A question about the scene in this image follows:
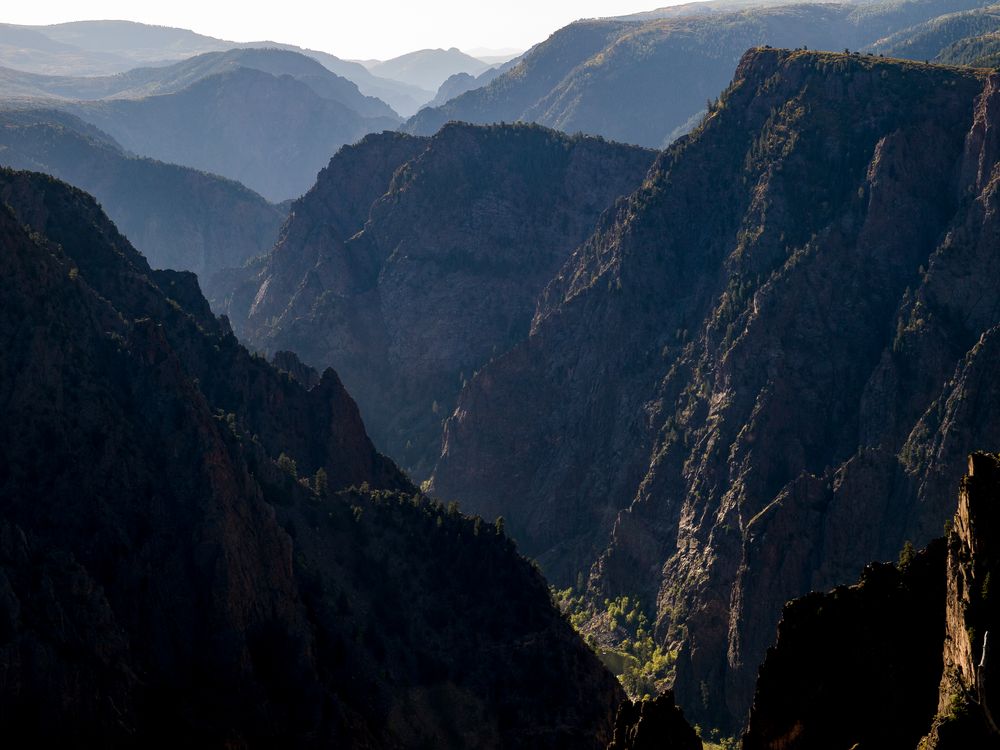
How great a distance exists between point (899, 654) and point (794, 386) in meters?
106

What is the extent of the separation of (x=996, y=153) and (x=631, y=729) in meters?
114

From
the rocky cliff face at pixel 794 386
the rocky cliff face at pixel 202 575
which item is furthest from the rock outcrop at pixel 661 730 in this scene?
the rocky cliff face at pixel 794 386

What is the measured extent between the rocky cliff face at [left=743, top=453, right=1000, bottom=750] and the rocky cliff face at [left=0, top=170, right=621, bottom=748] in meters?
39.5

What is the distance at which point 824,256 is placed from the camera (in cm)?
16525

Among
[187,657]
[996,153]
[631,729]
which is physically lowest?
[187,657]

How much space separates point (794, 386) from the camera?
515 feet

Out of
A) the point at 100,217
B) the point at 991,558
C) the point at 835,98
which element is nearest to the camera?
the point at 991,558

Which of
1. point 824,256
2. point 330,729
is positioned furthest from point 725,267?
point 330,729

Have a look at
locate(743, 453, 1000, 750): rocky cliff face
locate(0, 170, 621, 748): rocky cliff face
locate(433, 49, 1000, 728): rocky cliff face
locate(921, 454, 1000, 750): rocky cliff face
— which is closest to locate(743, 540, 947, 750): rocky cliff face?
locate(743, 453, 1000, 750): rocky cliff face

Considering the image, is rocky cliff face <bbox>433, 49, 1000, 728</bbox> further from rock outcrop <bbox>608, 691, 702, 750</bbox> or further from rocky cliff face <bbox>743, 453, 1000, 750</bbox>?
rocky cliff face <bbox>743, 453, 1000, 750</bbox>

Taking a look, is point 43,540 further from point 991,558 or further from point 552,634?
point 991,558

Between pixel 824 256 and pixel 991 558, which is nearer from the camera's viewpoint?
pixel 991 558

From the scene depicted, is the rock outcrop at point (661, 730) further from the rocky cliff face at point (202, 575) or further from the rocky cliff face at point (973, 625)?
the rocky cliff face at point (202, 575)

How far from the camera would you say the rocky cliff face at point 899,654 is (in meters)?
43.1
